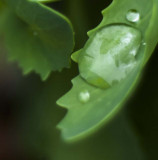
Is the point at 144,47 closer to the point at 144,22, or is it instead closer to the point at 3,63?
the point at 144,22

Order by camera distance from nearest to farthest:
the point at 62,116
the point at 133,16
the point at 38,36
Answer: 1. the point at 133,16
2. the point at 38,36
3. the point at 62,116

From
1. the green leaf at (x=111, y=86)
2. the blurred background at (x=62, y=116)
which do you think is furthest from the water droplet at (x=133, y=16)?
the blurred background at (x=62, y=116)

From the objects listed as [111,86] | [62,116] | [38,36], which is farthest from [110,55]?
[62,116]

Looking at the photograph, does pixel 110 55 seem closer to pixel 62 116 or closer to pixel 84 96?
pixel 84 96

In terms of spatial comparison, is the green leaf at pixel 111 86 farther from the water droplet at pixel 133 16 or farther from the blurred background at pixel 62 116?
the blurred background at pixel 62 116

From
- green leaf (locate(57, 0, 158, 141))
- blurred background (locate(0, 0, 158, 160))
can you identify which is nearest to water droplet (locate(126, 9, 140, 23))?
green leaf (locate(57, 0, 158, 141))

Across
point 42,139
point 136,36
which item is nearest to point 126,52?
point 136,36
